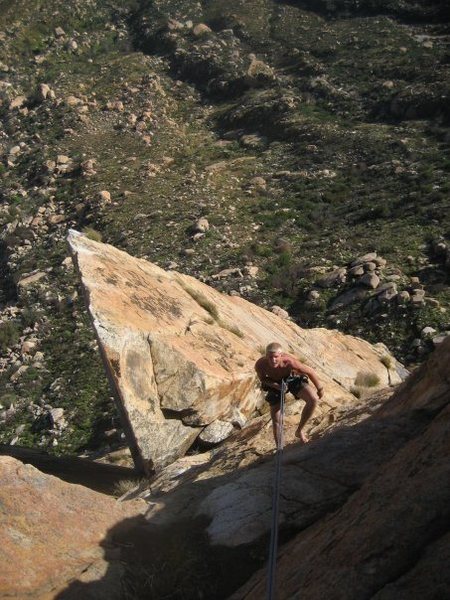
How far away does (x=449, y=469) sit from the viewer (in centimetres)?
346

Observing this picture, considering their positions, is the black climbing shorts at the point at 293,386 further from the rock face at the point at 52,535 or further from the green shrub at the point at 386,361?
the green shrub at the point at 386,361

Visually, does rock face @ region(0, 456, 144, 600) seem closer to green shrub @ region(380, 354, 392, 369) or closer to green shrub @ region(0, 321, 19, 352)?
green shrub @ region(380, 354, 392, 369)

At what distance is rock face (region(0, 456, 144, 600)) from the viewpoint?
4.33m

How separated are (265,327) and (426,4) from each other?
135 ft

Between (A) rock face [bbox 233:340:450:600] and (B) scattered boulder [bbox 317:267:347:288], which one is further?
(B) scattered boulder [bbox 317:267:347:288]

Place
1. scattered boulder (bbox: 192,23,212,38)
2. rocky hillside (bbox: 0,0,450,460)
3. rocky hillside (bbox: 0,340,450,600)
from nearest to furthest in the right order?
rocky hillside (bbox: 0,340,450,600) < rocky hillside (bbox: 0,0,450,460) < scattered boulder (bbox: 192,23,212,38)

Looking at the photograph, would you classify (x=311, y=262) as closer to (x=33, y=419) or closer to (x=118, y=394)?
(x=33, y=419)

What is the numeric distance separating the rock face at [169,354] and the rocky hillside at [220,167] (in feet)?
14.1

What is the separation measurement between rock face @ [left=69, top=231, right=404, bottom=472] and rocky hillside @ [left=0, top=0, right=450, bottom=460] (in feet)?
14.1

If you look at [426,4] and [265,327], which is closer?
[265,327]

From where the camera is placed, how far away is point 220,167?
29.4 m

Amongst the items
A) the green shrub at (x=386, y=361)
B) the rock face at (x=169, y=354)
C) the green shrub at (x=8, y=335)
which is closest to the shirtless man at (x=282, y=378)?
the rock face at (x=169, y=354)

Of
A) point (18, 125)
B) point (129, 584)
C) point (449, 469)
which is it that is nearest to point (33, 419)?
point (129, 584)

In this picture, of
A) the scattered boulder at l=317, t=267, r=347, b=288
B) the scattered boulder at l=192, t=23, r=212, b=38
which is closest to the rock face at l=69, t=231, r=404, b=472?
the scattered boulder at l=317, t=267, r=347, b=288
